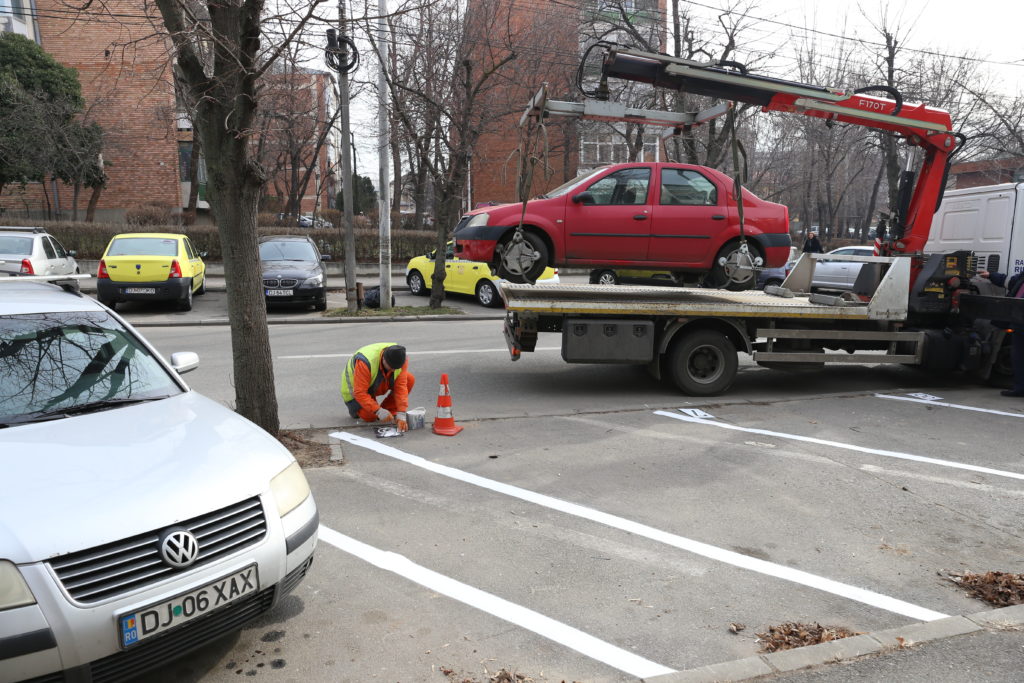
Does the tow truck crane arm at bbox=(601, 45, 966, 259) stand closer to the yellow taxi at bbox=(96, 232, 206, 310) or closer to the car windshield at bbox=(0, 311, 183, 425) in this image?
the car windshield at bbox=(0, 311, 183, 425)

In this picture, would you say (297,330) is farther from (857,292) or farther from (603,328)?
(857,292)

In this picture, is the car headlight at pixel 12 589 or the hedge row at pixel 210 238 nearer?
the car headlight at pixel 12 589

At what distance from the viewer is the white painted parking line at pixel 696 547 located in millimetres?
3762

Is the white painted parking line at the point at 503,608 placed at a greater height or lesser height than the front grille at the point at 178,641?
lesser

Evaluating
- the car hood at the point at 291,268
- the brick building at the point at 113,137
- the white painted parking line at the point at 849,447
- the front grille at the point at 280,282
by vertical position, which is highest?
the brick building at the point at 113,137

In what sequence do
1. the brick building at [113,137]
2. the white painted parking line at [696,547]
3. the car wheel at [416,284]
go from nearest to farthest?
1. the white painted parking line at [696,547]
2. the car wheel at [416,284]
3. the brick building at [113,137]

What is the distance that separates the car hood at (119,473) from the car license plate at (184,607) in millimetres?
283

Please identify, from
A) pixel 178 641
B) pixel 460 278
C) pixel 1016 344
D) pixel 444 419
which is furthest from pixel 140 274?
pixel 1016 344

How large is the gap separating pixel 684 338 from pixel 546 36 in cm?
1861

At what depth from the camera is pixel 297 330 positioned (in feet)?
44.2

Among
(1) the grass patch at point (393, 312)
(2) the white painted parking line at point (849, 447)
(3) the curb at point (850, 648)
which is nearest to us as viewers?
(3) the curb at point (850, 648)

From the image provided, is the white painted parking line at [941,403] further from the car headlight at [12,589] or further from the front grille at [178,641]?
the car headlight at [12,589]

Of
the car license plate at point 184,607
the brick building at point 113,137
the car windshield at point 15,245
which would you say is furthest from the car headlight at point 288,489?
the brick building at point 113,137

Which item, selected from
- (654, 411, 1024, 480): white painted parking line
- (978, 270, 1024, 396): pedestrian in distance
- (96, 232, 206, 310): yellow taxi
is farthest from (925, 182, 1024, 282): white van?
(96, 232, 206, 310): yellow taxi
